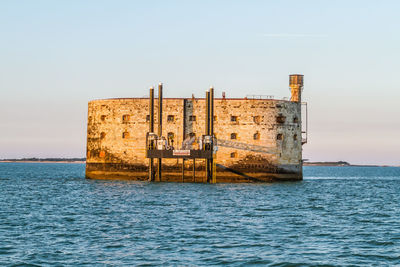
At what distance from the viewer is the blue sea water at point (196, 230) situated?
18453 millimetres

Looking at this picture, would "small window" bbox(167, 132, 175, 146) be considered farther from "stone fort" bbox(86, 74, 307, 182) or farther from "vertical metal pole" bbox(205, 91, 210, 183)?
"vertical metal pole" bbox(205, 91, 210, 183)

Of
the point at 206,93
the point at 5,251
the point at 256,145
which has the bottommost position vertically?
the point at 5,251

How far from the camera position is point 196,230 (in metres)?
23.8

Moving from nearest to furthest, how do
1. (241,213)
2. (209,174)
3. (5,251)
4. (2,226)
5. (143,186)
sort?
(5,251)
(2,226)
(241,213)
(143,186)
(209,174)

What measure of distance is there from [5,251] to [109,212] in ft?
36.8

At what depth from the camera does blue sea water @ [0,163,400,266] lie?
18.5m

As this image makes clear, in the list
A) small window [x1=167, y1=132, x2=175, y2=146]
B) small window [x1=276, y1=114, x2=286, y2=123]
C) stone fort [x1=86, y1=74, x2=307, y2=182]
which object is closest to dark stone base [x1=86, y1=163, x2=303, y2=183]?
stone fort [x1=86, y1=74, x2=307, y2=182]

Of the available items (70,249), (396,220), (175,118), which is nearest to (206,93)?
(175,118)

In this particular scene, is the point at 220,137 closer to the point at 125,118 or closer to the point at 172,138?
the point at 172,138

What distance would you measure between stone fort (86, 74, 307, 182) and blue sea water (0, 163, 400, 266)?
11236 mm

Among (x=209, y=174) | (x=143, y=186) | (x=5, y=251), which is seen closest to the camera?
(x=5, y=251)

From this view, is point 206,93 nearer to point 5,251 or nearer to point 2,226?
point 2,226

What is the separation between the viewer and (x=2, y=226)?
2464cm

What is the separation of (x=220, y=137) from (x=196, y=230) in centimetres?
2848
